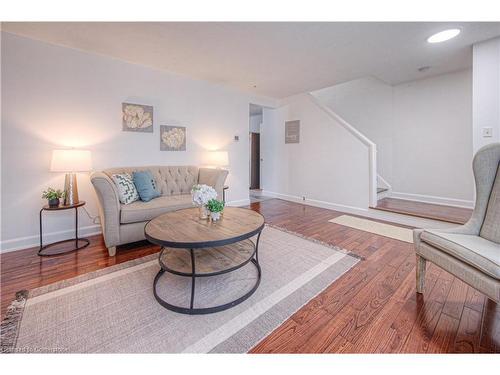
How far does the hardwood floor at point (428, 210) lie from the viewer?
3075 mm

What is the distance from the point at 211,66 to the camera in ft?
10.5

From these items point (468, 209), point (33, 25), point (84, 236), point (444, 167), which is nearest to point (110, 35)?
point (33, 25)

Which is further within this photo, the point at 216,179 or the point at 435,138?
the point at 435,138

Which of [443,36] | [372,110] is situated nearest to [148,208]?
[443,36]

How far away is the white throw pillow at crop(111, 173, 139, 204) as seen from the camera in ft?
8.23

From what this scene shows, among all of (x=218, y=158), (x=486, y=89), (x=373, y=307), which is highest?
(x=486, y=89)

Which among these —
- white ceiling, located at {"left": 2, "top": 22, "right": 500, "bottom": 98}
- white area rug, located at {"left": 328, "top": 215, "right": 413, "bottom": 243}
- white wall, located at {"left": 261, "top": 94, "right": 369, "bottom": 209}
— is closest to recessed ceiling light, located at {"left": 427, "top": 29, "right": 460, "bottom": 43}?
white ceiling, located at {"left": 2, "top": 22, "right": 500, "bottom": 98}

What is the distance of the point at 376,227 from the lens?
316cm

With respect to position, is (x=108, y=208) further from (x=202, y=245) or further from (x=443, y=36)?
(x=443, y=36)

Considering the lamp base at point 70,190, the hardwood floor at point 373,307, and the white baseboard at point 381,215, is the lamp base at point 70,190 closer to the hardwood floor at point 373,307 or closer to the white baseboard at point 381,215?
the hardwood floor at point 373,307

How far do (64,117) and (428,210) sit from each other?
551 cm

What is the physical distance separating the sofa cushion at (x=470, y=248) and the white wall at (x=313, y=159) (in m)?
2.41

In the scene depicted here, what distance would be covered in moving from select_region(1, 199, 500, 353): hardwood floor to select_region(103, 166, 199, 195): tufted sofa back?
3.35ft
